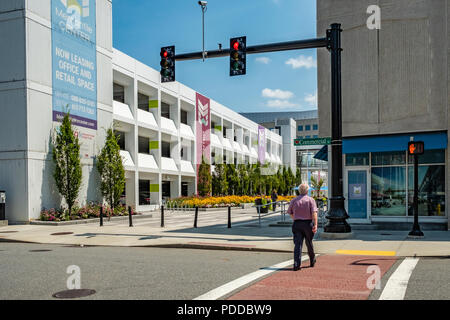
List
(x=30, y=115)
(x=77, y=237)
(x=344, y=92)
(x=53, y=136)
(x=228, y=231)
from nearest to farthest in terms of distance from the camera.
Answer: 1. (x=77, y=237)
2. (x=228, y=231)
3. (x=344, y=92)
4. (x=30, y=115)
5. (x=53, y=136)

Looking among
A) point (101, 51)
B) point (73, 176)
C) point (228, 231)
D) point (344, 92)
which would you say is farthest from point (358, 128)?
point (101, 51)

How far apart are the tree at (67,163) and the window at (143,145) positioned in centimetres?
1660

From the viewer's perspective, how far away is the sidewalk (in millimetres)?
11853

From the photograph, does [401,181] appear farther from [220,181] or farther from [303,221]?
[220,181]

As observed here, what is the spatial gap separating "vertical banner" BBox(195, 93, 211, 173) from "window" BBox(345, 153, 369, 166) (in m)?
28.1

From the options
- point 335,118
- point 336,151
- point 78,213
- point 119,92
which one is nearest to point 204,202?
point 119,92

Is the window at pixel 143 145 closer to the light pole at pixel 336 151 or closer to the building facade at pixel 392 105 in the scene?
the building facade at pixel 392 105

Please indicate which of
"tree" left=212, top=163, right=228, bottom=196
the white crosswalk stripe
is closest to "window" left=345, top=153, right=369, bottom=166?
the white crosswalk stripe

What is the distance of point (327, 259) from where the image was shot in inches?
413

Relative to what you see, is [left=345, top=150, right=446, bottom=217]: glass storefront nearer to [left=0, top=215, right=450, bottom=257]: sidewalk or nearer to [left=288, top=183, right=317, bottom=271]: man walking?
[left=0, top=215, right=450, bottom=257]: sidewalk

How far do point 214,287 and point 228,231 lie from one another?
981 cm

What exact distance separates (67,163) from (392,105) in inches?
622
